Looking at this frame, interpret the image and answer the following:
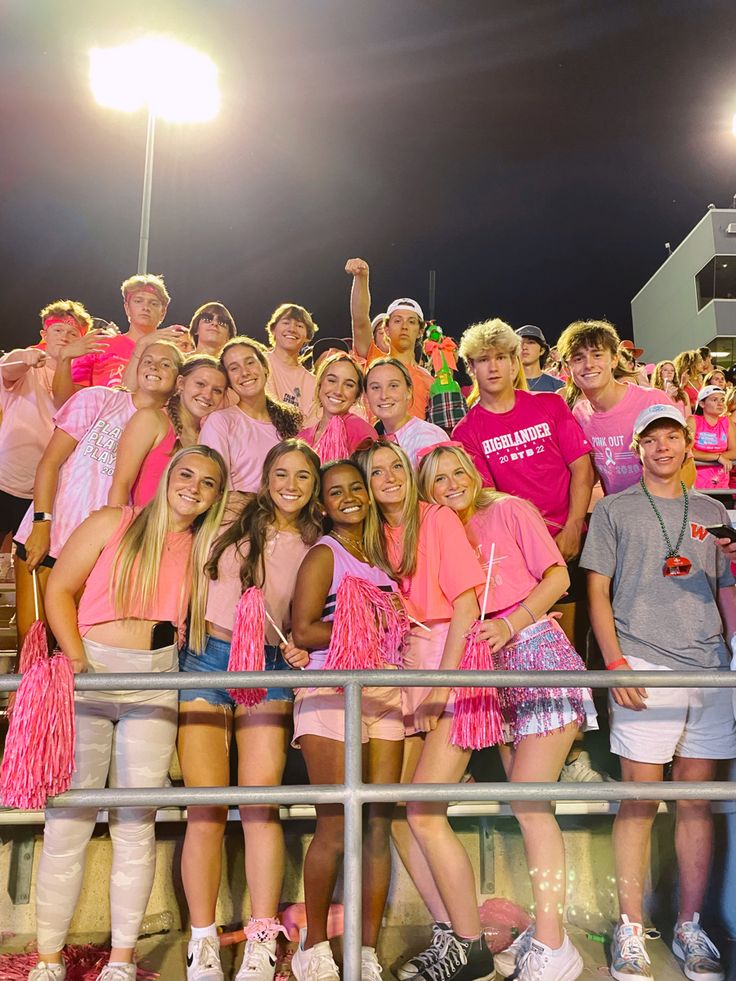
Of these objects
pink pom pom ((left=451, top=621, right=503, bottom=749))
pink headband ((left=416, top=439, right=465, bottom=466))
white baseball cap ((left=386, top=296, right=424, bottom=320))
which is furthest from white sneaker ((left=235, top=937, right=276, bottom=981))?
white baseball cap ((left=386, top=296, right=424, bottom=320))

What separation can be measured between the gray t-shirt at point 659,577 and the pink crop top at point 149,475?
1.86 metres

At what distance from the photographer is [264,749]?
113 inches

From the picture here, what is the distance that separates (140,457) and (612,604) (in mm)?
2103

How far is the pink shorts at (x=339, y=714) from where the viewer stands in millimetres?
2803

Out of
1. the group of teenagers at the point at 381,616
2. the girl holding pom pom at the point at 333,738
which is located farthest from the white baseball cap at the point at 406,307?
the girl holding pom pom at the point at 333,738

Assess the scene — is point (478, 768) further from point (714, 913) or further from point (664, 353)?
point (664, 353)

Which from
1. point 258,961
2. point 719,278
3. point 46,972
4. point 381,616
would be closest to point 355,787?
point 381,616

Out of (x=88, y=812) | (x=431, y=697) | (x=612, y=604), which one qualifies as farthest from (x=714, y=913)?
(x=88, y=812)

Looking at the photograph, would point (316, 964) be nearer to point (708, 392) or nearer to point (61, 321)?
point (61, 321)

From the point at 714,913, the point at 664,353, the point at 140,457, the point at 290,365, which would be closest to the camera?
the point at 714,913

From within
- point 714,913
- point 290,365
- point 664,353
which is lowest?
point 714,913

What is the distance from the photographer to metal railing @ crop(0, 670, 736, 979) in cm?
229

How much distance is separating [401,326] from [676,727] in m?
2.67

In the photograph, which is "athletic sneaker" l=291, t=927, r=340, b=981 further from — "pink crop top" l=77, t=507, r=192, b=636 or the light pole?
the light pole
